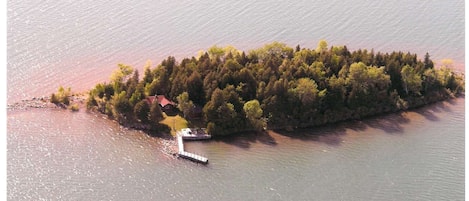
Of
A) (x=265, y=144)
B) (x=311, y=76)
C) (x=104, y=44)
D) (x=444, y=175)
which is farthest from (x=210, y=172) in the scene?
(x=104, y=44)

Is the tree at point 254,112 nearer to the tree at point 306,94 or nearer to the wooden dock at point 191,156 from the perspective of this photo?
the tree at point 306,94

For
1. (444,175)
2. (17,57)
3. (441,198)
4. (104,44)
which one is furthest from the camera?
(104,44)

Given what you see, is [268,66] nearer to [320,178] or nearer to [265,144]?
[265,144]

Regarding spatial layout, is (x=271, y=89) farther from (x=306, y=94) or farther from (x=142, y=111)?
(x=142, y=111)

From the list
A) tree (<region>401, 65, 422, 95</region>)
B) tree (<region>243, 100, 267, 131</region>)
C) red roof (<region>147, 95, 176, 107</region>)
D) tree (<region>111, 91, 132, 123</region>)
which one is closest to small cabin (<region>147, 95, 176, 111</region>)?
red roof (<region>147, 95, 176, 107</region>)

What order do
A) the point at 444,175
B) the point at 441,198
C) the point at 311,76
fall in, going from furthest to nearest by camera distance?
the point at 311,76 → the point at 444,175 → the point at 441,198

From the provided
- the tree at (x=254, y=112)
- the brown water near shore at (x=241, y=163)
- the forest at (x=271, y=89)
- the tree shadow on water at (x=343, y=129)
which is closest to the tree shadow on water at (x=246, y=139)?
the brown water near shore at (x=241, y=163)

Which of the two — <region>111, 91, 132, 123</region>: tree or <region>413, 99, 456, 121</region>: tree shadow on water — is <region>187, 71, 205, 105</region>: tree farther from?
<region>413, 99, 456, 121</region>: tree shadow on water

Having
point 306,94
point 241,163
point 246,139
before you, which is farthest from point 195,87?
point 306,94
